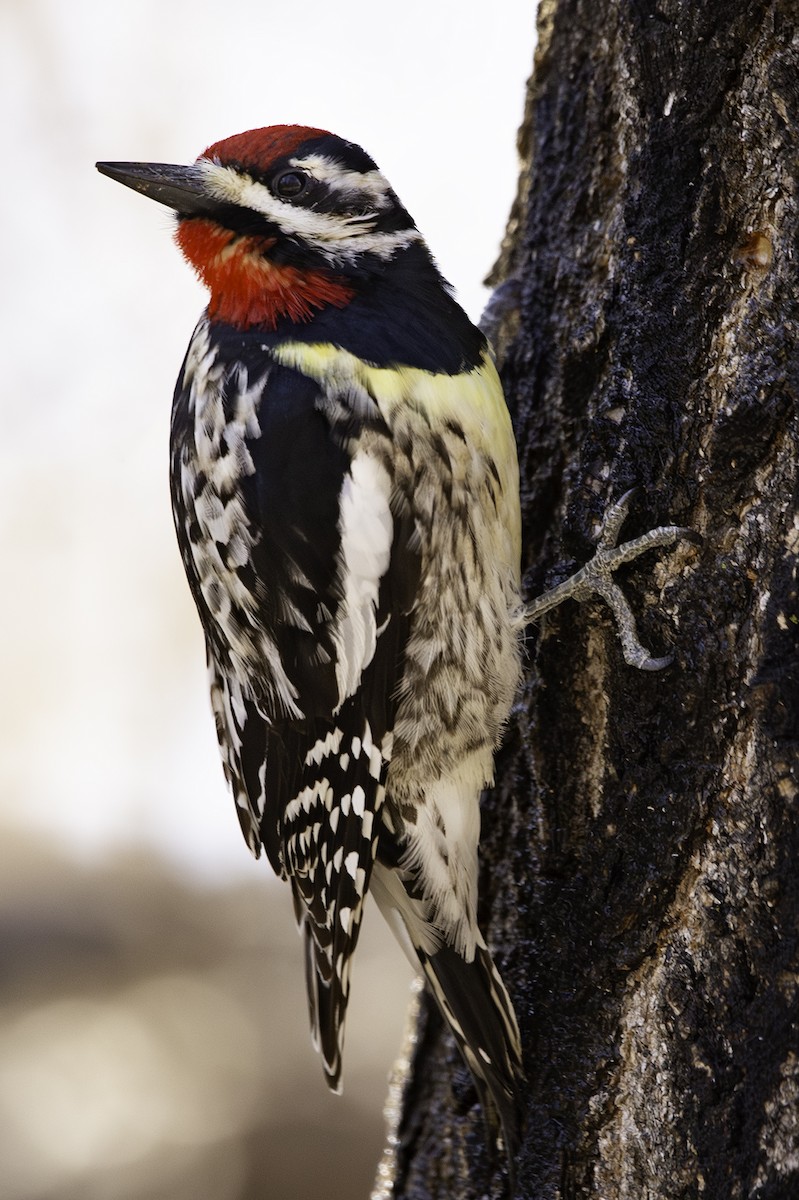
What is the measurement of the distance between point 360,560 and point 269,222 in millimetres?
642

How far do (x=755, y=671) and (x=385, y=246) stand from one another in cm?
107

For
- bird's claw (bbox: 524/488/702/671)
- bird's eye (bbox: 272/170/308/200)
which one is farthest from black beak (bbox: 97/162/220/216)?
bird's claw (bbox: 524/488/702/671)

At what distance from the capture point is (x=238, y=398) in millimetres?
2066

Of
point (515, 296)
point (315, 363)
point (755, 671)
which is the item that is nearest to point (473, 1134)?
point (755, 671)

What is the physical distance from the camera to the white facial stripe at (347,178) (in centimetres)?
219

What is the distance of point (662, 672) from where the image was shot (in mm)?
1829

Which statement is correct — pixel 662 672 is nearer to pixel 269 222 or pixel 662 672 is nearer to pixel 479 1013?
pixel 479 1013

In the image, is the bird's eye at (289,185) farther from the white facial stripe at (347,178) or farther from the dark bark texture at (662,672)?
the dark bark texture at (662,672)

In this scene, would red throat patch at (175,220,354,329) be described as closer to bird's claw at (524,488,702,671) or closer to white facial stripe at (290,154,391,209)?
white facial stripe at (290,154,391,209)

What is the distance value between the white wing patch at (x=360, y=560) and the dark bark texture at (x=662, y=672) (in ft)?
1.06

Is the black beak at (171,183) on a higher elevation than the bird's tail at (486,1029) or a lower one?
higher

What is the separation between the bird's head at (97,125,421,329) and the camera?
83.1 inches

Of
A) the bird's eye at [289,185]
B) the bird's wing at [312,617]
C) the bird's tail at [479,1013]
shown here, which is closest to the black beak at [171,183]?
the bird's eye at [289,185]

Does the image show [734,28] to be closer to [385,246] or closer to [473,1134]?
[385,246]
